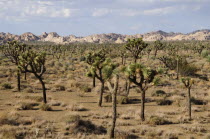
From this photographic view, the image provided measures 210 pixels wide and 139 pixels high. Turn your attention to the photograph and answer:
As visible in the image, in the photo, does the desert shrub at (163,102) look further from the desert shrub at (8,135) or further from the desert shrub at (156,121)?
the desert shrub at (8,135)

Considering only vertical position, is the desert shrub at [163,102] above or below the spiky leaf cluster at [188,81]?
below

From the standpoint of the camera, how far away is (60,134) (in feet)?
36.1

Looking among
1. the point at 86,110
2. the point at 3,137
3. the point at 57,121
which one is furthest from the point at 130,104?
the point at 3,137

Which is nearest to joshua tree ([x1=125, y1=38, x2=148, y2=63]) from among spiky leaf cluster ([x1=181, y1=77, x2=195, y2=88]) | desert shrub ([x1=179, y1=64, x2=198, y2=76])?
spiky leaf cluster ([x1=181, y1=77, x2=195, y2=88])

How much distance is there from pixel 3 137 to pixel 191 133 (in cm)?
1060

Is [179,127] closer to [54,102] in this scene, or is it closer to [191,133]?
[191,133]

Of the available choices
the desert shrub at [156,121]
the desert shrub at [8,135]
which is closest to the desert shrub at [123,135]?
the desert shrub at [156,121]

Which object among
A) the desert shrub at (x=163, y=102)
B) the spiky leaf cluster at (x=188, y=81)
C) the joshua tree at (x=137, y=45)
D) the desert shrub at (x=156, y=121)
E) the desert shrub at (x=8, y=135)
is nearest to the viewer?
the desert shrub at (x=8, y=135)

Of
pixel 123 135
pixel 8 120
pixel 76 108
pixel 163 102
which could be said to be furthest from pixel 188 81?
pixel 8 120

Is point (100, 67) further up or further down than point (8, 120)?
further up

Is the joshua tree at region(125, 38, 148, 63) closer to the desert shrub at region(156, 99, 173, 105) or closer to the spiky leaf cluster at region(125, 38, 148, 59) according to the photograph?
the spiky leaf cluster at region(125, 38, 148, 59)

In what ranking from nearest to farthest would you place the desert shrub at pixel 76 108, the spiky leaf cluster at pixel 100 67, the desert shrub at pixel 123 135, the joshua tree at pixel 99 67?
the desert shrub at pixel 123 135
the spiky leaf cluster at pixel 100 67
the joshua tree at pixel 99 67
the desert shrub at pixel 76 108

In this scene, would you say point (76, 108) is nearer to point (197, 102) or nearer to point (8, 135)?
point (8, 135)

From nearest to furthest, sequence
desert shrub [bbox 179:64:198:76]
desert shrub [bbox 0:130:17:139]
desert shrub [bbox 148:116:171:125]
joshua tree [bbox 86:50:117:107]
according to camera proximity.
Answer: desert shrub [bbox 0:130:17:139] < desert shrub [bbox 148:116:171:125] < joshua tree [bbox 86:50:117:107] < desert shrub [bbox 179:64:198:76]
